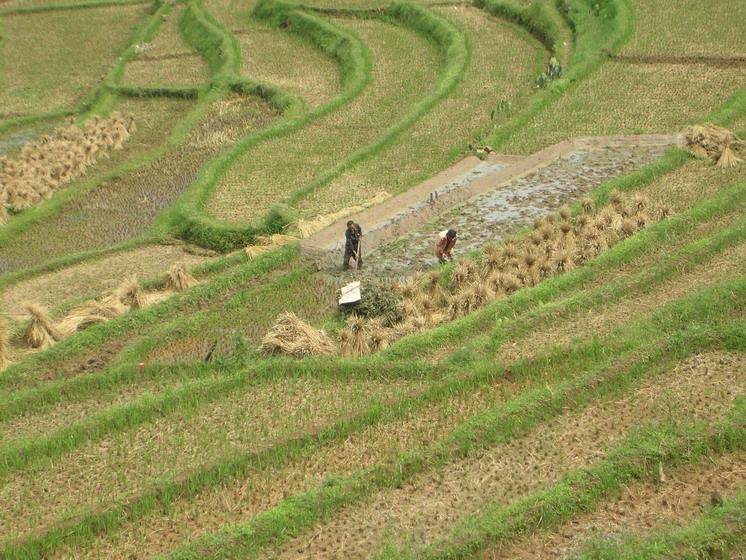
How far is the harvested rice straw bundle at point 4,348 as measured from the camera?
1099 cm

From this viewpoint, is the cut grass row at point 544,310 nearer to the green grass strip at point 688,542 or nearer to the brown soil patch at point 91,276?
the brown soil patch at point 91,276

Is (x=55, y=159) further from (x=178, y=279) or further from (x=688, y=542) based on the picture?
(x=688, y=542)

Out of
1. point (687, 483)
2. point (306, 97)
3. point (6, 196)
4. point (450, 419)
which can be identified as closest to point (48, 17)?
point (306, 97)

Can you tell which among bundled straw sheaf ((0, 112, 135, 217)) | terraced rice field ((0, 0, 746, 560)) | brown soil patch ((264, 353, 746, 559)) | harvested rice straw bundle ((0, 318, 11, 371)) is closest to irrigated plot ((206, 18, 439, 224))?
terraced rice field ((0, 0, 746, 560))

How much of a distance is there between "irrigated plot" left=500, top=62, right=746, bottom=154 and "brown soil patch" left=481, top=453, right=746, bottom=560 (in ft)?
29.6

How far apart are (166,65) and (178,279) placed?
42.8 feet

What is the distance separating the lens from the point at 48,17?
29.2m

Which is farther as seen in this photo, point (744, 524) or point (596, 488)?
point (596, 488)

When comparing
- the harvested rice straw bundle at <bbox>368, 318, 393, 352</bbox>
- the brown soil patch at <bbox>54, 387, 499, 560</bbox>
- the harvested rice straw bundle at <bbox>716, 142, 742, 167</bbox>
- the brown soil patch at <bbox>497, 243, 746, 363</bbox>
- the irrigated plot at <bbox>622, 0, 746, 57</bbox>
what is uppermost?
the irrigated plot at <bbox>622, 0, 746, 57</bbox>

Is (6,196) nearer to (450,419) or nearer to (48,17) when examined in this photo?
(450,419)

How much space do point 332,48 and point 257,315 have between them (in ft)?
41.6

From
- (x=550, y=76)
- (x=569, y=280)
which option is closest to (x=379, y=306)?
(x=569, y=280)

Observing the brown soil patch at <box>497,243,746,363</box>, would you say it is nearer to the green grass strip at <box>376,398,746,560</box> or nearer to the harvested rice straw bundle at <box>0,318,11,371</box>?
the green grass strip at <box>376,398,746,560</box>

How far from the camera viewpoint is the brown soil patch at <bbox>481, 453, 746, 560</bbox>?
7.40 meters
